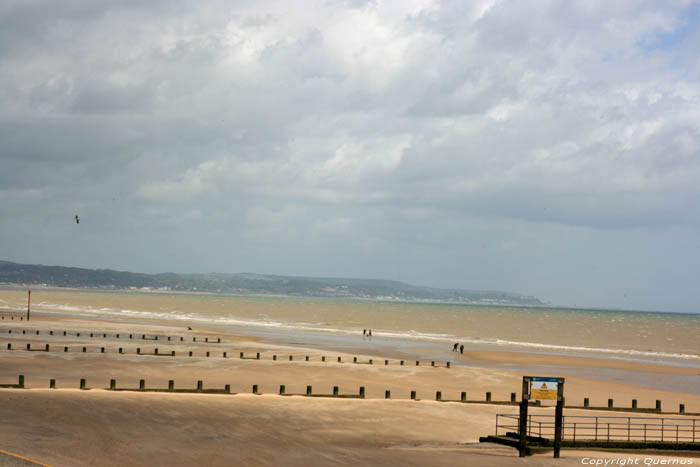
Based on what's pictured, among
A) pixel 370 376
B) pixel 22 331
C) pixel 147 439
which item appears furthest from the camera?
pixel 22 331

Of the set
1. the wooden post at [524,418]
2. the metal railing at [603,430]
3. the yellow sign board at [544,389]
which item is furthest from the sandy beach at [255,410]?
the yellow sign board at [544,389]

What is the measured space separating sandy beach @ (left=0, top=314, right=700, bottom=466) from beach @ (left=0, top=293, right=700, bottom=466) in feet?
0.21

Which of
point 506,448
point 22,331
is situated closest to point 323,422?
point 506,448

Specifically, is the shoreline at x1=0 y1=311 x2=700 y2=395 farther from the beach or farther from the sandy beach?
the sandy beach

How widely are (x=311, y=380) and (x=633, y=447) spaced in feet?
66.4

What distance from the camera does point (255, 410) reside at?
2708cm

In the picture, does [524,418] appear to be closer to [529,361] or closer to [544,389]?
[544,389]

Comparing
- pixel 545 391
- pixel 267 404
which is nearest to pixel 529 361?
pixel 267 404

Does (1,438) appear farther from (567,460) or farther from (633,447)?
(633,447)

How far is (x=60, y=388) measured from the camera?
2930 cm

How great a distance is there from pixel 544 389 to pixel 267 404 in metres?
12.4

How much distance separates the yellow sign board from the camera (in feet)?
67.1

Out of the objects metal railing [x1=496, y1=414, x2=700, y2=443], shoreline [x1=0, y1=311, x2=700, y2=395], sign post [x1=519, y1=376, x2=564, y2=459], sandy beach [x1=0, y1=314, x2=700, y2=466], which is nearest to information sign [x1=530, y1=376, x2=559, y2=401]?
sign post [x1=519, y1=376, x2=564, y2=459]

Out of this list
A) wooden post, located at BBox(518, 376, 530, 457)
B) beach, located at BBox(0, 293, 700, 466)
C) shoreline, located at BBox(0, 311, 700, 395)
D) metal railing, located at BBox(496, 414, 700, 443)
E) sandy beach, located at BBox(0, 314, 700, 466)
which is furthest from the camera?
shoreline, located at BBox(0, 311, 700, 395)
